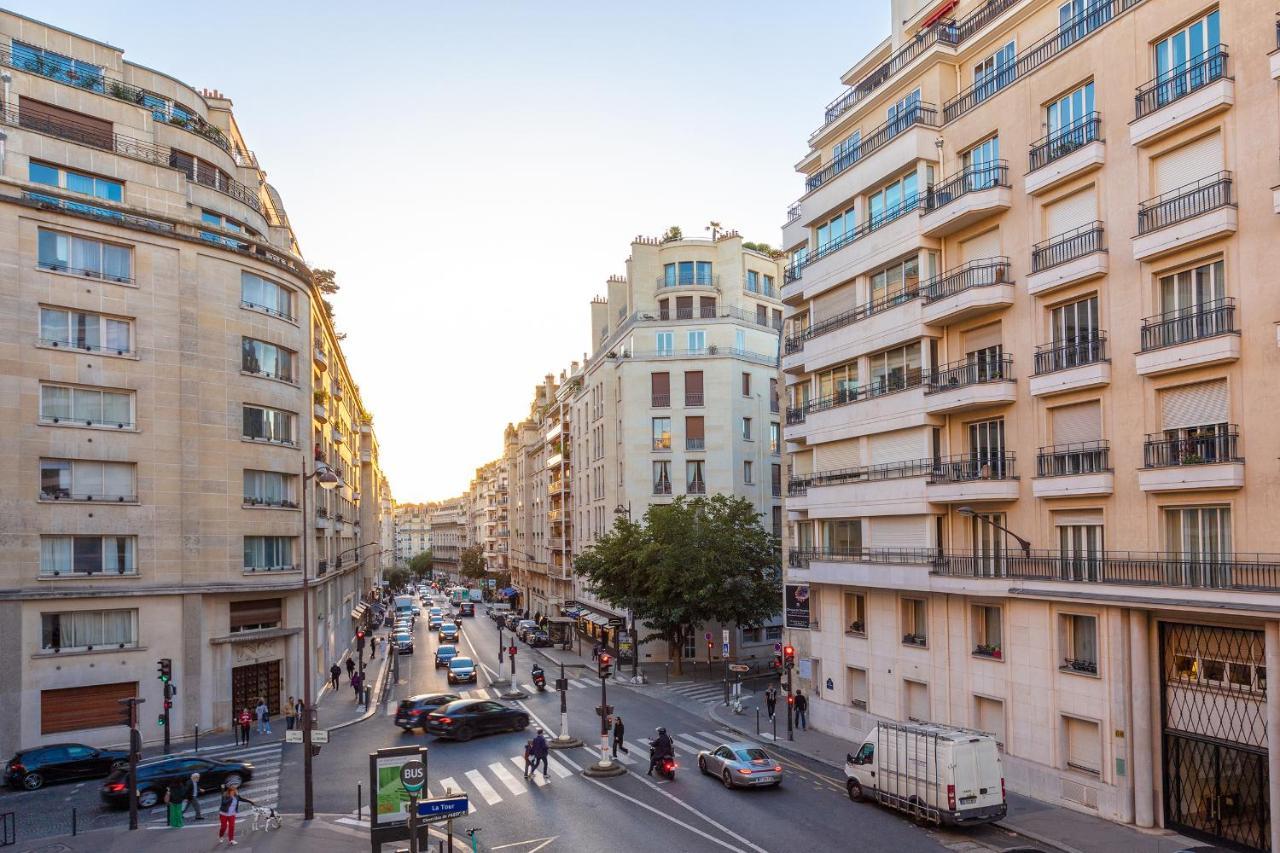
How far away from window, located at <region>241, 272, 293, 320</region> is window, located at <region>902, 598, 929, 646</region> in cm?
3161

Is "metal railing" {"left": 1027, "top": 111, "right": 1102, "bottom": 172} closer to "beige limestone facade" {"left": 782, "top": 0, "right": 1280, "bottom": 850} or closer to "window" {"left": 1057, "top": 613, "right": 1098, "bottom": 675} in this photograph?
"beige limestone facade" {"left": 782, "top": 0, "right": 1280, "bottom": 850}

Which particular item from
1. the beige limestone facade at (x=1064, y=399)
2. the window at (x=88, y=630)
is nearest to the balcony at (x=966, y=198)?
the beige limestone facade at (x=1064, y=399)

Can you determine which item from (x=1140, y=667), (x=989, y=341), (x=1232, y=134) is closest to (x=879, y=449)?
(x=989, y=341)

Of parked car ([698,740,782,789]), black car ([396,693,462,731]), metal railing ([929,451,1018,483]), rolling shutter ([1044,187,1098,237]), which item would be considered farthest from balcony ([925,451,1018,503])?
black car ([396,693,462,731])

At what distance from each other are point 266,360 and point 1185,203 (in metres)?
37.3

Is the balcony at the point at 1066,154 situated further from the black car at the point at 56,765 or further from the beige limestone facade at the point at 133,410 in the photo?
the black car at the point at 56,765

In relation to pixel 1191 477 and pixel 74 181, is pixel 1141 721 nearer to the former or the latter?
pixel 1191 477

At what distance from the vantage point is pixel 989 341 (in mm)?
28953

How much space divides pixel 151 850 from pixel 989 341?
28.1 meters

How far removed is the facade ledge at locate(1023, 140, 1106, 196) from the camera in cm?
2456

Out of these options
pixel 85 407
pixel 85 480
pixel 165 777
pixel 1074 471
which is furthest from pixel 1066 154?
pixel 85 480

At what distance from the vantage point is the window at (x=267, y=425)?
40812 millimetres

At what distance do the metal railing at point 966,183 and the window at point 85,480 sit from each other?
33259 millimetres

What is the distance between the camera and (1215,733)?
71.2 feet
